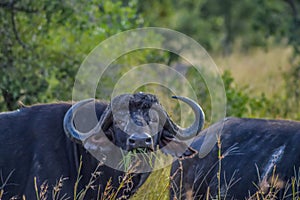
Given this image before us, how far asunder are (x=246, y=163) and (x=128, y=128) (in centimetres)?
143

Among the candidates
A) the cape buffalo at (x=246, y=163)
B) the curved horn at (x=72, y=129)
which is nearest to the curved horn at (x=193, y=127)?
the cape buffalo at (x=246, y=163)

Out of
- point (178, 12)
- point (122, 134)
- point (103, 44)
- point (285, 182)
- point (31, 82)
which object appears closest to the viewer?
point (122, 134)

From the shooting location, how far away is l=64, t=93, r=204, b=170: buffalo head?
19.3 ft

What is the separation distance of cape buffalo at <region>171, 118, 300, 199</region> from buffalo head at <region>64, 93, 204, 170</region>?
349 millimetres

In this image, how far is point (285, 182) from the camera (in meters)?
6.45

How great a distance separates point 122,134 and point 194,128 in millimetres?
631

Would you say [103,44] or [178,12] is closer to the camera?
[103,44]

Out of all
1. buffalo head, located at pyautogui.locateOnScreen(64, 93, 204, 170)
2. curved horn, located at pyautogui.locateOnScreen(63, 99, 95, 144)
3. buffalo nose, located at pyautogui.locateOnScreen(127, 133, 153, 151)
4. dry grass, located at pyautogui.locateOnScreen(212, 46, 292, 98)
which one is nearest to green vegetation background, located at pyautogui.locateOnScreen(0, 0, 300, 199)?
dry grass, located at pyautogui.locateOnScreen(212, 46, 292, 98)

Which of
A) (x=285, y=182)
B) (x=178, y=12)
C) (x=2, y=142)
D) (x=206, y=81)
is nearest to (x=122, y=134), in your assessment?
(x=2, y=142)

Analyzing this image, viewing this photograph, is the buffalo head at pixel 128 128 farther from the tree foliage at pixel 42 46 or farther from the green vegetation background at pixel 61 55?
the tree foliage at pixel 42 46

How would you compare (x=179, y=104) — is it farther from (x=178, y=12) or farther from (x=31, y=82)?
(x=178, y=12)

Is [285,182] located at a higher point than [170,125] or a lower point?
lower

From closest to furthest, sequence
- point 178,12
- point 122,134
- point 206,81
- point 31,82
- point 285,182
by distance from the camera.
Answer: point 122,134 < point 285,182 < point 31,82 < point 206,81 < point 178,12

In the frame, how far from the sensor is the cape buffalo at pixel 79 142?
5922mm
